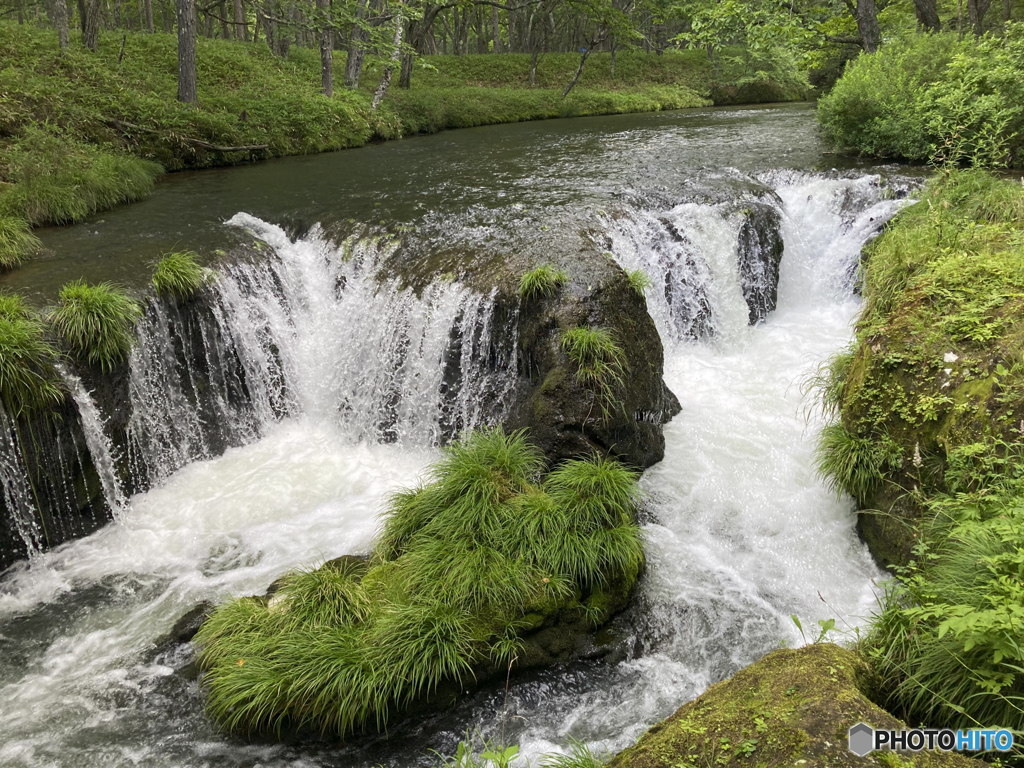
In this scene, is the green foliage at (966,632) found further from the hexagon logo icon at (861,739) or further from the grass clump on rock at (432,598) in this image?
the grass clump on rock at (432,598)

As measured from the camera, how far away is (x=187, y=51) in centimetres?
1471

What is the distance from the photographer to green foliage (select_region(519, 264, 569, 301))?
263 inches

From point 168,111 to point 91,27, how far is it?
24.1 ft

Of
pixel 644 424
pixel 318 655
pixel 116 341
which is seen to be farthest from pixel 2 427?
pixel 644 424

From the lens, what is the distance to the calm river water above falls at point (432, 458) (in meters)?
4.13

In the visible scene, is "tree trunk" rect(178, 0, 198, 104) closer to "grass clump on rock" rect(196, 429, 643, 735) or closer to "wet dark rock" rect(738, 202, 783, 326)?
"wet dark rock" rect(738, 202, 783, 326)

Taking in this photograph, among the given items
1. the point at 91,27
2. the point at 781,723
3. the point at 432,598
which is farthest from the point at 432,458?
the point at 91,27

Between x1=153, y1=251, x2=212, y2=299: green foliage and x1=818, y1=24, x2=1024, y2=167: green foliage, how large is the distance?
971 centimetres

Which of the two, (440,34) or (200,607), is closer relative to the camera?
(200,607)

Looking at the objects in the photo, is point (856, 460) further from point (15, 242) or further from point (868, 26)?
point (868, 26)

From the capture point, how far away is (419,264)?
26.1ft

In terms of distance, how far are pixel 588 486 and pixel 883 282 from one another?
3675 millimetres

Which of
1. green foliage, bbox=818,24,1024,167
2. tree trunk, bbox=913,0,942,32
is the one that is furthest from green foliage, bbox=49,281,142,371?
tree trunk, bbox=913,0,942,32

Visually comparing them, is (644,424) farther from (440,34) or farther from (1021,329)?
(440,34)
